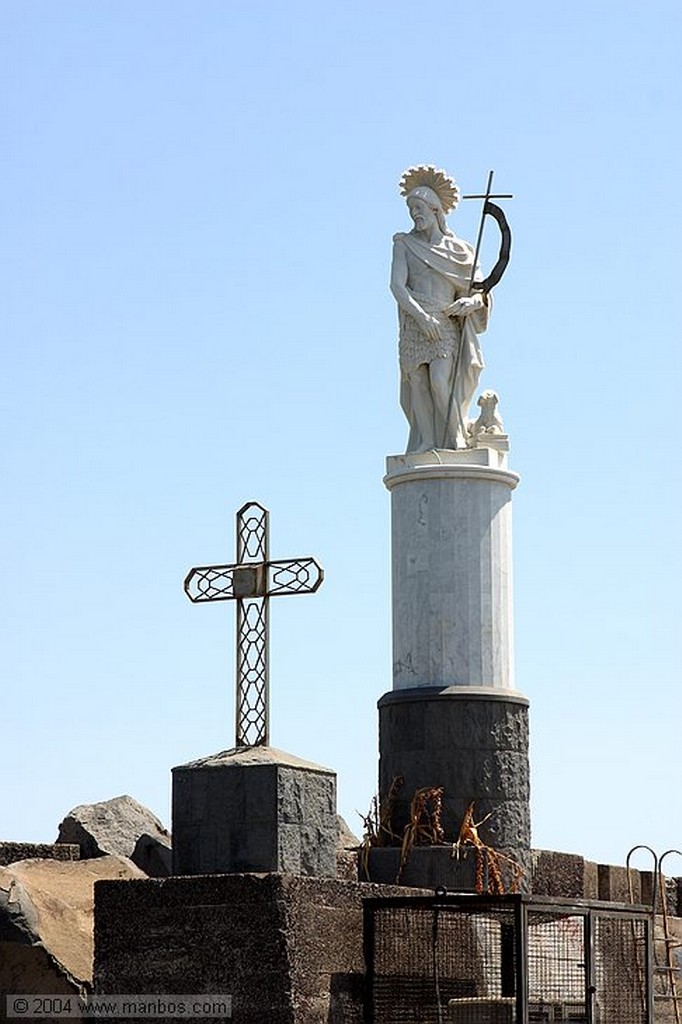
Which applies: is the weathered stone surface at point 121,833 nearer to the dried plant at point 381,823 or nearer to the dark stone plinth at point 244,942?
the dried plant at point 381,823

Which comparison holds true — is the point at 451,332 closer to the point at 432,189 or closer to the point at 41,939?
the point at 432,189

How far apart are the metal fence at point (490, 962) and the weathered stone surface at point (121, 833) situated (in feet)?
17.3

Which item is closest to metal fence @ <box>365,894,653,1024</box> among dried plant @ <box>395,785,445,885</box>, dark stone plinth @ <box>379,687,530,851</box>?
dried plant @ <box>395,785,445,885</box>

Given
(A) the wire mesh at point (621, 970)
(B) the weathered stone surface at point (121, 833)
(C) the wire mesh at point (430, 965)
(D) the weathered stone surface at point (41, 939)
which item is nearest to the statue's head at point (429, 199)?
(B) the weathered stone surface at point (121, 833)

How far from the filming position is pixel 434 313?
19.6m

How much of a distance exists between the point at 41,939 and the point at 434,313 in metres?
7.10

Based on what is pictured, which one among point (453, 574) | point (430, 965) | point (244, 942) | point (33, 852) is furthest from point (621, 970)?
point (33, 852)

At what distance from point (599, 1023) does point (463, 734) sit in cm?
466

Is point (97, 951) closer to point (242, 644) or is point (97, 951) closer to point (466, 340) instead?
point (242, 644)

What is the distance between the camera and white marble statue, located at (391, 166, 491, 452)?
19609mm

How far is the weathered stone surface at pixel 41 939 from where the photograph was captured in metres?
15.2

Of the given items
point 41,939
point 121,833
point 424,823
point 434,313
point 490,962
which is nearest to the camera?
point 490,962

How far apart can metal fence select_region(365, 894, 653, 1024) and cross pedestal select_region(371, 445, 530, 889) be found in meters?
3.88

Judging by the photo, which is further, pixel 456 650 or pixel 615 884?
pixel 615 884
